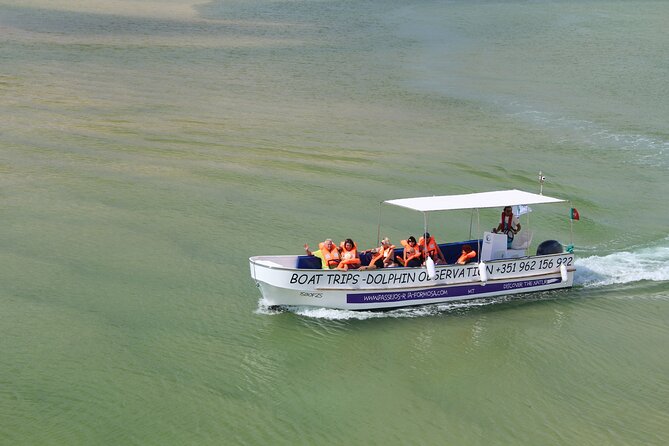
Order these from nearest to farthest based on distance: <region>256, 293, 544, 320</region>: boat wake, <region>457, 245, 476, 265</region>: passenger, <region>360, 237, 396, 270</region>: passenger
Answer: <region>256, 293, 544, 320</region>: boat wake < <region>360, 237, 396, 270</region>: passenger < <region>457, 245, 476, 265</region>: passenger

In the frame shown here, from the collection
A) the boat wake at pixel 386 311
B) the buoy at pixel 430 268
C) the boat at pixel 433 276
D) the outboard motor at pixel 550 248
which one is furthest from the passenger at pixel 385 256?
the outboard motor at pixel 550 248

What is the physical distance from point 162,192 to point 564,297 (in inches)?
467

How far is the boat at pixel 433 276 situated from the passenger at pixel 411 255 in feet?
1.91

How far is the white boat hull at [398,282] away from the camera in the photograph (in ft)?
57.1

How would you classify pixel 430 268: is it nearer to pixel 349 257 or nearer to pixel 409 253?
pixel 409 253

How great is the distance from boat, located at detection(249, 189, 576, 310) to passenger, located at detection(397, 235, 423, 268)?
58 centimetres

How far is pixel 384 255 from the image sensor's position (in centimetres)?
1856

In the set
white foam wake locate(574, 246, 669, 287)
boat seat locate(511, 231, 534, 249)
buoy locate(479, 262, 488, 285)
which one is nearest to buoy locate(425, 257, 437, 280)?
buoy locate(479, 262, 488, 285)

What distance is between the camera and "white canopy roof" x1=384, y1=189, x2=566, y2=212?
18.8 m

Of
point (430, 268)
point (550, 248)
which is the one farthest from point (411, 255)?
point (550, 248)

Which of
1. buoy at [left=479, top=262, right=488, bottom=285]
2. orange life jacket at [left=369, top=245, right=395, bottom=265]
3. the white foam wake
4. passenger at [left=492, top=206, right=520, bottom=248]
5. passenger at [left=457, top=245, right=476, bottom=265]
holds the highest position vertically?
passenger at [left=492, top=206, right=520, bottom=248]

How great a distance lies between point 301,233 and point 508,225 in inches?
214

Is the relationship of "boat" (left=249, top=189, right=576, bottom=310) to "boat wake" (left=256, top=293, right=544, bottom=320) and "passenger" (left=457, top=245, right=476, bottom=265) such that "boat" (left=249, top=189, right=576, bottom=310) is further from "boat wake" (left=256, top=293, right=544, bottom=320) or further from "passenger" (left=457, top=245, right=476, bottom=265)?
"passenger" (left=457, top=245, right=476, bottom=265)

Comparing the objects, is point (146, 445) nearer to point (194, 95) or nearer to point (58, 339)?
point (58, 339)
